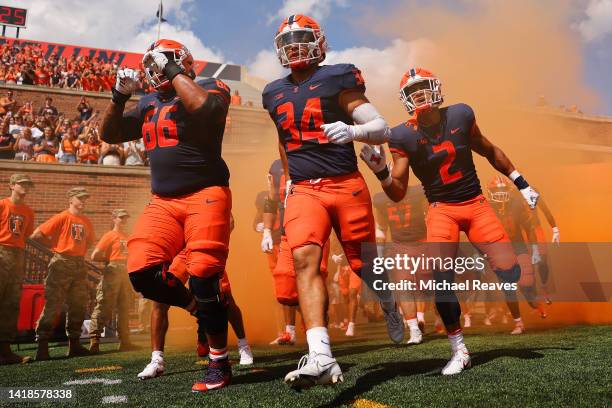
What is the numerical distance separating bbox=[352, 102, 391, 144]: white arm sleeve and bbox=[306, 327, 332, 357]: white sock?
1.06m

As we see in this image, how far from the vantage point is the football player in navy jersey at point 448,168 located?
4.27 m

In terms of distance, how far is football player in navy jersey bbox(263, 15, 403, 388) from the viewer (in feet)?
10.3

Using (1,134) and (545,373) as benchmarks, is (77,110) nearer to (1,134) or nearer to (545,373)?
(1,134)

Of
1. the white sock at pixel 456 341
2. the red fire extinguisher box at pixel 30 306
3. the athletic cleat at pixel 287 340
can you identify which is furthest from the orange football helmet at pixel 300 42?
the red fire extinguisher box at pixel 30 306

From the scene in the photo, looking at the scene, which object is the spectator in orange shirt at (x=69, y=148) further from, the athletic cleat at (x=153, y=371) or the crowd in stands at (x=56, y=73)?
the athletic cleat at (x=153, y=371)

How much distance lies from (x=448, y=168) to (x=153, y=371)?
107 inches

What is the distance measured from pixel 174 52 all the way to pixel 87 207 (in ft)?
38.5

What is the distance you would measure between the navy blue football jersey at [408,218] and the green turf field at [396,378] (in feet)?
5.37

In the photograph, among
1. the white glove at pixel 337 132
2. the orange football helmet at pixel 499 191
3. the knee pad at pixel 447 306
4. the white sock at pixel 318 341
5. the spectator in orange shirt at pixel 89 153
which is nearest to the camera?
the white sock at pixel 318 341

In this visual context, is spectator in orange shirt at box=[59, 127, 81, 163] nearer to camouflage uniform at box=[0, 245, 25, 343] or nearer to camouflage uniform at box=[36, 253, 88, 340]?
camouflage uniform at box=[36, 253, 88, 340]

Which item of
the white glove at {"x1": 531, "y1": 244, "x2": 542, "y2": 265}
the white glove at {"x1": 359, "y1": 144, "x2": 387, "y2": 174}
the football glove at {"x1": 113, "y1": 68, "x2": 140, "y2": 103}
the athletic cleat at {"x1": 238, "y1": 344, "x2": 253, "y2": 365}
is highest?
the football glove at {"x1": 113, "y1": 68, "x2": 140, "y2": 103}

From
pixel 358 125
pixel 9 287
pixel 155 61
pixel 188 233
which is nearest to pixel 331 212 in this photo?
pixel 358 125

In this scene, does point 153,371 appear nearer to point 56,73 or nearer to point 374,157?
point 374,157

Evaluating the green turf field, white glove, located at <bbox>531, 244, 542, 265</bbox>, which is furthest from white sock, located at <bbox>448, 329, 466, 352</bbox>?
white glove, located at <bbox>531, 244, 542, 265</bbox>
